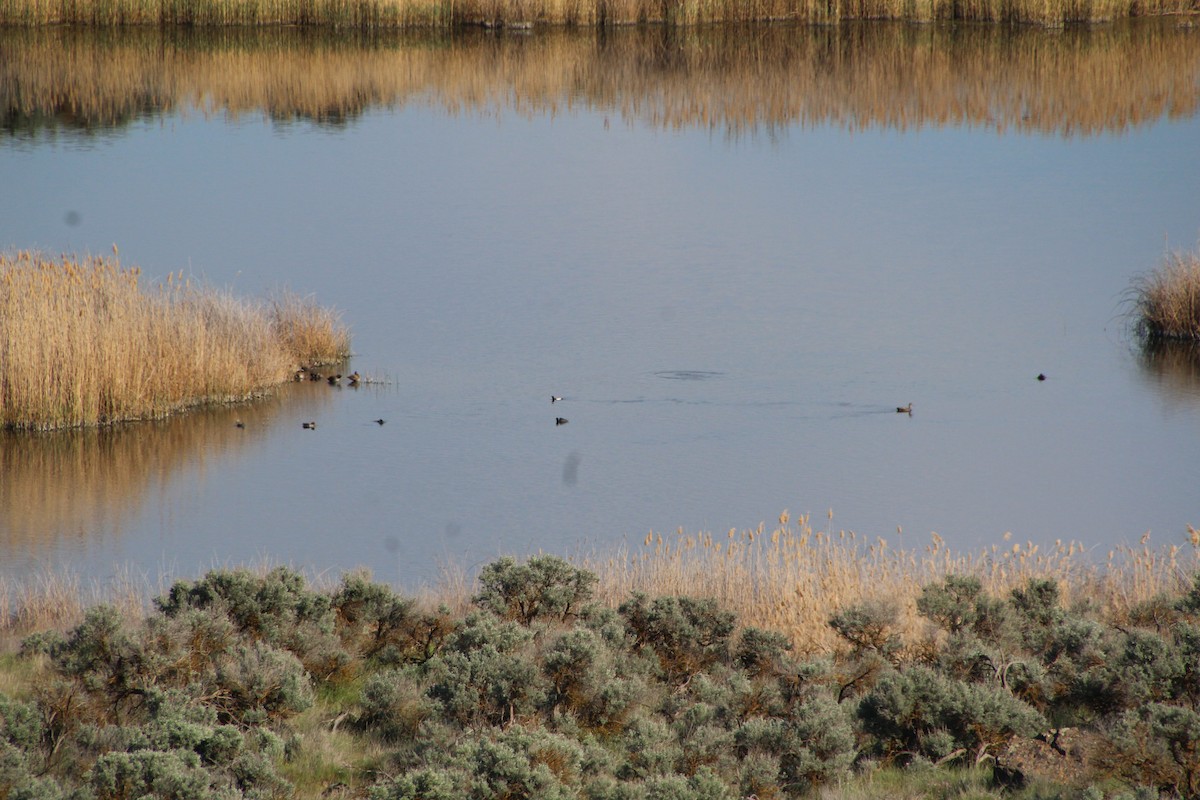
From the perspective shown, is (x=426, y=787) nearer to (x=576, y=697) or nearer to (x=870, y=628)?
(x=576, y=697)

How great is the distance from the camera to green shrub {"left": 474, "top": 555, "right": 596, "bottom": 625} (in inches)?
337

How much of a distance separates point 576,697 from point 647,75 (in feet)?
92.7

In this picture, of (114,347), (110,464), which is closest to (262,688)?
(110,464)

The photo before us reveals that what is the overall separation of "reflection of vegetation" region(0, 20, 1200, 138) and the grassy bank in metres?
16.4

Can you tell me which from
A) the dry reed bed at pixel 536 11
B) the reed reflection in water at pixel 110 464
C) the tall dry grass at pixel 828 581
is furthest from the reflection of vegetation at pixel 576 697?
the dry reed bed at pixel 536 11

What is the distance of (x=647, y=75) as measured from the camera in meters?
34.1

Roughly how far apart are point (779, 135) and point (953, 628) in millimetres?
23893

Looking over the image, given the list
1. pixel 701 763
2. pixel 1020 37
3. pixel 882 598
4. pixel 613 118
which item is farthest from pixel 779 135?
pixel 701 763

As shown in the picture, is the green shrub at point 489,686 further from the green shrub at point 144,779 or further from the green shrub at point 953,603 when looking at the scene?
the green shrub at point 953,603

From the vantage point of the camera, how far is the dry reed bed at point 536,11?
3744cm

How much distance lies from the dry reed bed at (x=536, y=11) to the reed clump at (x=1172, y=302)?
20.3 m

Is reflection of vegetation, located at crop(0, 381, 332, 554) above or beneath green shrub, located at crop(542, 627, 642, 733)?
beneath

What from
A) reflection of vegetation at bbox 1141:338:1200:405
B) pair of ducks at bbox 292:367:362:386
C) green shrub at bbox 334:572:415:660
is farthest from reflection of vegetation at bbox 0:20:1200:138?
green shrub at bbox 334:572:415:660

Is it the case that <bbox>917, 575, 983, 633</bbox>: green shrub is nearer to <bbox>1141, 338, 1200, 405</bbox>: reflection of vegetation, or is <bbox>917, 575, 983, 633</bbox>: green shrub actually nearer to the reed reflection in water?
the reed reflection in water
